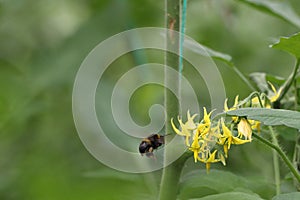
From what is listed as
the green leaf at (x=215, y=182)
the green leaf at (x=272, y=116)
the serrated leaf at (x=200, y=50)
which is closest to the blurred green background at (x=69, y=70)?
the green leaf at (x=215, y=182)

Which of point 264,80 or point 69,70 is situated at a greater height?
point 69,70

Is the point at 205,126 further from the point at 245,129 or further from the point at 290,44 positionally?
the point at 290,44

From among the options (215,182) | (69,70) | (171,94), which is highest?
(69,70)

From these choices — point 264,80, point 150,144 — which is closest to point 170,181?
point 150,144

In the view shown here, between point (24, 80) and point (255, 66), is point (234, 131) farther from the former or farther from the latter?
point (255, 66)

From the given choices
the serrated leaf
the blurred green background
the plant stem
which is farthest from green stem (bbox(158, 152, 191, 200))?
the serrated leaf

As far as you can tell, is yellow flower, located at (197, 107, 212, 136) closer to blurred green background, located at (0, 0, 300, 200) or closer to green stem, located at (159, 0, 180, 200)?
green stem, located at (159, 0, 180, 200)

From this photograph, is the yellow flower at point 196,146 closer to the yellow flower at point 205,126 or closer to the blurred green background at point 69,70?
the yellow flower at point 205,126
